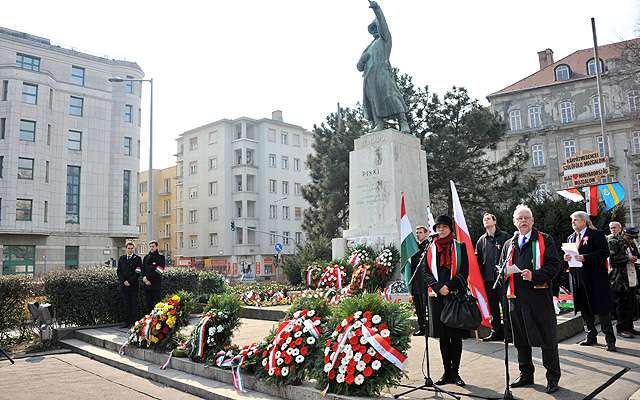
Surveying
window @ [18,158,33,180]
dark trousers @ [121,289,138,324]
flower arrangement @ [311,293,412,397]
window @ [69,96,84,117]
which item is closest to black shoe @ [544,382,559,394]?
flower arrangement @ [311,293,412,397]

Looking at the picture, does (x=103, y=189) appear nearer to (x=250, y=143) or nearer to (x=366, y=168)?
(x=250, y=143)

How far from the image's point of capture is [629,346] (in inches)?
269

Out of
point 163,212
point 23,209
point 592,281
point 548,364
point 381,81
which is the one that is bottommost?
point 548,364

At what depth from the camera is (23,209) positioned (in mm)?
38031

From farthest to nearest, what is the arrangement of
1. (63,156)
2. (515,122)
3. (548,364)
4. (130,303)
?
(515,122), (63,156), (130,303), (548,364)

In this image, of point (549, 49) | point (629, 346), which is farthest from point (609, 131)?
point (629, 346)

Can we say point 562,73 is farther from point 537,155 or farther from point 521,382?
point 521,382

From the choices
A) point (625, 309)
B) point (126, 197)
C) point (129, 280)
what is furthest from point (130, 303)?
point (126, 197)

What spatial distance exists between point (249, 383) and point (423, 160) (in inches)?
427

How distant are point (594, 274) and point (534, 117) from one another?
4553 centimetres

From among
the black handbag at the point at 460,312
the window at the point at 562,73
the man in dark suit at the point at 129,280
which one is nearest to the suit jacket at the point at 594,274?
the black handbag at the point at 460,312

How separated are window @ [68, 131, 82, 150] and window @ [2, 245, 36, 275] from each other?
30.1 feet

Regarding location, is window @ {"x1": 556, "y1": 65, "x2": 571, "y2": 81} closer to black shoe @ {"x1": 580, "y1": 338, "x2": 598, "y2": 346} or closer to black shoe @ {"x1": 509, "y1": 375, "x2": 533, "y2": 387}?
black shoe @ {"x1": 580, "y1": 338, "x2": 598, "y2": 346}

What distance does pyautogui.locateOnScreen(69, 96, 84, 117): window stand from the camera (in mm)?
42656
